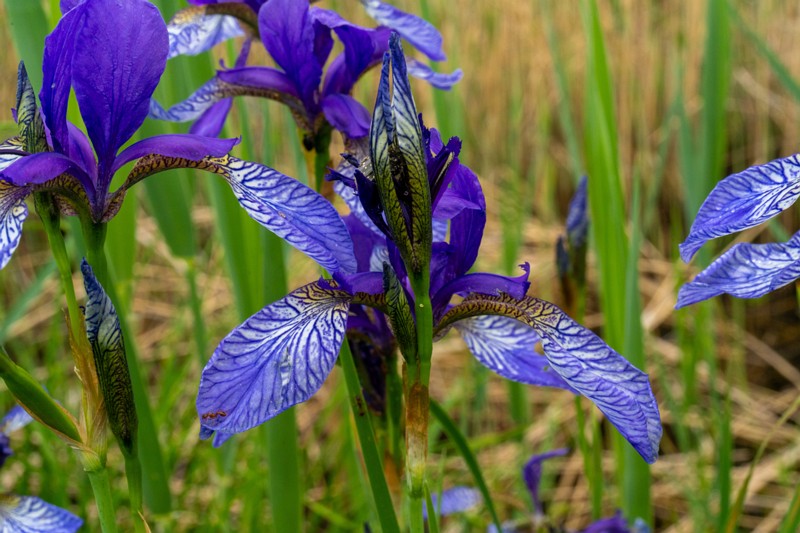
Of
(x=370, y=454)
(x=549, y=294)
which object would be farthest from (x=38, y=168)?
(x=549, y=294)

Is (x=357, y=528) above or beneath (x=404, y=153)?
beneath

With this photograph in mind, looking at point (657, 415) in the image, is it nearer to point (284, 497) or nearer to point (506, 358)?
point (506, 358)

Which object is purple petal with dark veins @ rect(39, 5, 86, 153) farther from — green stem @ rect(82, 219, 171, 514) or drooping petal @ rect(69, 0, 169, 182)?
green stem @ rect(82, 219, 171, 514)

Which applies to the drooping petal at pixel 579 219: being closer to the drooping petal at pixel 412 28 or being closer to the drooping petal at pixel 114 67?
the drooping petal at pixel 412 28

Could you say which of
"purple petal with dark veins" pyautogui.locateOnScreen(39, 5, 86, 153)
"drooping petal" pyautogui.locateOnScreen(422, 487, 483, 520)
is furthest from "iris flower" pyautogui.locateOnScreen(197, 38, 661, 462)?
"drooping petal" pyautogui.locateOnScreen(422, 487, 483, 520)

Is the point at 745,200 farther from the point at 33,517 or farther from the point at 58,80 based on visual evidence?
the point at 33,517

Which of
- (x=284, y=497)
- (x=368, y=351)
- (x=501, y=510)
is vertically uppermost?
(x=368, y=351)

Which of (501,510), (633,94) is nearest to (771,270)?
(501,510)
